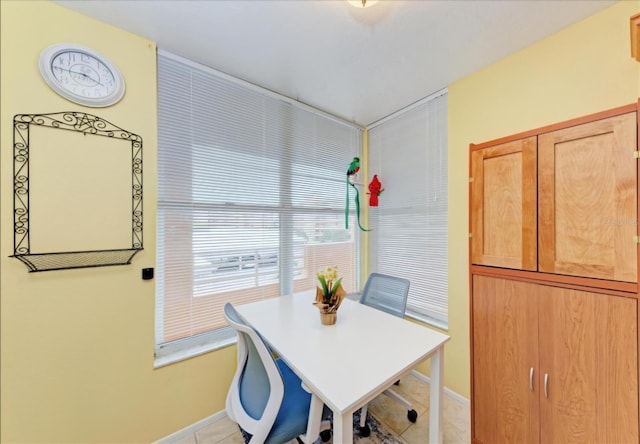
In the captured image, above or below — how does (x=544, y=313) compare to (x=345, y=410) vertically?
above

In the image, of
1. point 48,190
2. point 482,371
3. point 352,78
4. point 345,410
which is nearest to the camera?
point 345,410

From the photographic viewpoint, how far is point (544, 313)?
4.02 ft

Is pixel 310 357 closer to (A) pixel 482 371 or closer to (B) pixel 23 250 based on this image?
(A) pixel 482 371

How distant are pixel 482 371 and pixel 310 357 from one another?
1147mm

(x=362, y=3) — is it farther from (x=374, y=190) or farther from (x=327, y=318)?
(x=327, y=318)

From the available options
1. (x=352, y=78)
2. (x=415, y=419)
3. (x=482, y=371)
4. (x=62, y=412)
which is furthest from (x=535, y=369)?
(x=62, y=412)

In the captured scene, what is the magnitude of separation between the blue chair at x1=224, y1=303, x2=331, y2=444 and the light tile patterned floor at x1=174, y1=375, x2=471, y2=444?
2.07 feet

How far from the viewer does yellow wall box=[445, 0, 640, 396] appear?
4.28 ft

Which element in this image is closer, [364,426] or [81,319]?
[81,319]

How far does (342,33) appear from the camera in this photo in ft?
4.93

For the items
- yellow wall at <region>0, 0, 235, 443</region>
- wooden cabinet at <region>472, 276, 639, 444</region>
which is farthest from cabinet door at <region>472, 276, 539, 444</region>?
yellow wall at <region>0, 0, 235, 443</region>

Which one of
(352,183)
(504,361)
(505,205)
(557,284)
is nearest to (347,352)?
(504,361)

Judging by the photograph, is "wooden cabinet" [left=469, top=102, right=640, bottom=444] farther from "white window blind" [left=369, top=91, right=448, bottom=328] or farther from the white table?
"white window blind" [left=369, top=91, right=448, bottom=328]

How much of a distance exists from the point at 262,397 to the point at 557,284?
159 cm
